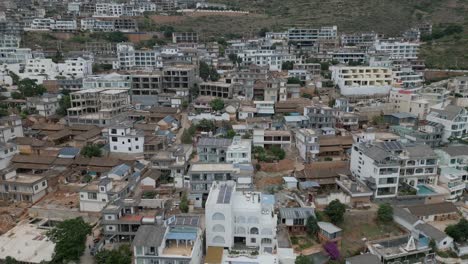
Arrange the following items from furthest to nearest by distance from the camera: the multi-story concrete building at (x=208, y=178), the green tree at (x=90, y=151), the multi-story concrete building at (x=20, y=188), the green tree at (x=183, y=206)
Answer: the green tree at (x=90, y=151) < the multi-story concrete building at (x=20, y=188) < the multi-story concrete building at (x=208, y=178) < the green tree at (x=183, y=206)

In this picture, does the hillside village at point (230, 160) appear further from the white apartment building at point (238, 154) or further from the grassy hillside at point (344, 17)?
the grassy hillside at point (344, 17)

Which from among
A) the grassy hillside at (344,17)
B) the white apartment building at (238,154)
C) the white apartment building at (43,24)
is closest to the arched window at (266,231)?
the white apartment building at (238,154)

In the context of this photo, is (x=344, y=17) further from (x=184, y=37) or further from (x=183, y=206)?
(x=183, y=206)

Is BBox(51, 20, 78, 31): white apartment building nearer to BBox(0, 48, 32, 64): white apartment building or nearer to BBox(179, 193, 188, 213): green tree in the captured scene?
BBox(0, 48, 32, 64): white apartment building

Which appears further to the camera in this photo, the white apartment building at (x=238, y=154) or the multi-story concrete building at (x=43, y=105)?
the multi-story concrete building at (x=43, y=105)

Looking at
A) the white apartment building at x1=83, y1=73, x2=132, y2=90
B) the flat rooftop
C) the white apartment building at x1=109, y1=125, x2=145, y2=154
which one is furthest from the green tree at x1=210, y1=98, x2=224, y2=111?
the flat rooftop

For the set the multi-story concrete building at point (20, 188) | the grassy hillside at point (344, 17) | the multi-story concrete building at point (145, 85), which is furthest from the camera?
the grassy hillside at point (344, 17)

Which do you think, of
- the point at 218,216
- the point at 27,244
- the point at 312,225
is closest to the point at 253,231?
the point at 218,216

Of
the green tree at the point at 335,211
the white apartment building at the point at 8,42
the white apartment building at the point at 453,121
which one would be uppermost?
the white apartment building at the point at 8,42
